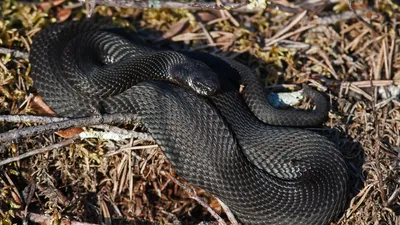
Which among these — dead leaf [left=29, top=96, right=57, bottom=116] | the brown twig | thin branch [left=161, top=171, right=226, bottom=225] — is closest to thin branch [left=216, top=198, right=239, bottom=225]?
thin branch [left=161, top=171, right=226, bottom=225]

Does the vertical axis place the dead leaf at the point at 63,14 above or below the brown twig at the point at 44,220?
above

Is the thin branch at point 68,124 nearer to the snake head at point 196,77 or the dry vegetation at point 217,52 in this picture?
the dry vegetation at point 217,52

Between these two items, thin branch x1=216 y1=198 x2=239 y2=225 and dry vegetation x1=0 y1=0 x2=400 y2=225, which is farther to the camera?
dry vegetation x1=0 y1=0 x2=400 y2=225

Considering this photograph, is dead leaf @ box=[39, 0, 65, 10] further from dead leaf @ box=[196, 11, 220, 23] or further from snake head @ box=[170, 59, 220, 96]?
snake head @ box=[170, 59, 220, 96]

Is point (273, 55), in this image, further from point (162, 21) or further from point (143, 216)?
point (143, 216)

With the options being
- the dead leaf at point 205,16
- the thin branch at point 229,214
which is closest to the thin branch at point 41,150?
the thin branch at point 229,214

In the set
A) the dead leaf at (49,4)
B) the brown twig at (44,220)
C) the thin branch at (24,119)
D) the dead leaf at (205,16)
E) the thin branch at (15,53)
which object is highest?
the dead leaf at (205,16)
